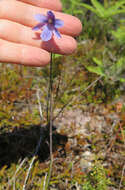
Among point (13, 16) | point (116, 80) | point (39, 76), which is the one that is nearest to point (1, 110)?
point (39, 76)

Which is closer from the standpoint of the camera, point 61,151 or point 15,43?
point 15,43

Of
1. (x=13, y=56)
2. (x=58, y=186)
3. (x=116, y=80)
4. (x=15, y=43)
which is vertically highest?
(x=15, y=43)

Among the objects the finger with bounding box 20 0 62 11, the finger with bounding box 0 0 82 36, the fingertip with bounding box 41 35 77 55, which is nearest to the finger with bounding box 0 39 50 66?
the fingertip with bounding box 41 35 77 55

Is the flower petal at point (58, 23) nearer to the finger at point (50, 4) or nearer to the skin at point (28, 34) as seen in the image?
the skin at point (28, 34)

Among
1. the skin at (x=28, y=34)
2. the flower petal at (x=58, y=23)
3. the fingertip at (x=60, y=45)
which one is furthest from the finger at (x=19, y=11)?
the flower petal at (x=58, y=23)

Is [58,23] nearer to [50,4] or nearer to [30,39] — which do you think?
[30,39]

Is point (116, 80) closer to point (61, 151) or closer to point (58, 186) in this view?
point (61, 151)
